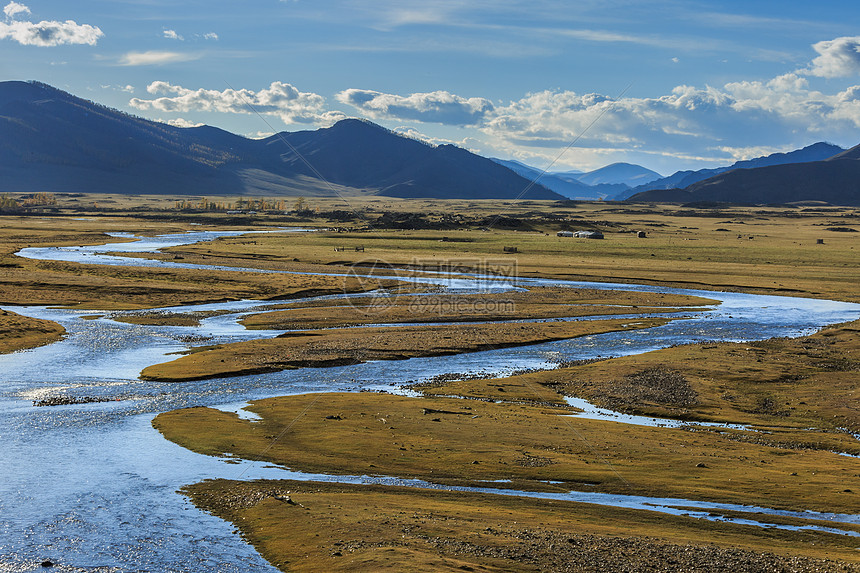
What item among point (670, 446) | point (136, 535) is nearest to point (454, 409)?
point (670, 446)

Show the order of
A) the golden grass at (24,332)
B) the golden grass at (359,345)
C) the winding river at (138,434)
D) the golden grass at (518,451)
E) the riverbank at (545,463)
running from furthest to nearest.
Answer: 1. the golden grass at (24,332)
2. the golden grass at (359,345)
3. the golden grass at (518,451)
4. the winding river at (138,434)
5. the riverbank at (545,463)

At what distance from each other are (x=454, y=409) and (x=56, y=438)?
18534 mm

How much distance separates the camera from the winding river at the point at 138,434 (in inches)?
837

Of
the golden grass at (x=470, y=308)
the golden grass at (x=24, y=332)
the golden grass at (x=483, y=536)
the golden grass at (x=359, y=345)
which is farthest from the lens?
the golden grass at (x=470, y=308)

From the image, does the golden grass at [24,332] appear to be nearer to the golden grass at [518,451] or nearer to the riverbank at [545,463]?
the golden grass at [518,451]

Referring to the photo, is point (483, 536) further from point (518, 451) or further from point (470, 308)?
point (470, 308)

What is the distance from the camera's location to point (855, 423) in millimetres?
34750

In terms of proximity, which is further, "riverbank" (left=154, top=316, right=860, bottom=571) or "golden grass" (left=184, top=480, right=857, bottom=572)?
"riverbank" (left=154, top=316, right=860, bottom=571)

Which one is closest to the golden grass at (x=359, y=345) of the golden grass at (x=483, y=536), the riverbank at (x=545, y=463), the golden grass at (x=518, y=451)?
the riverbank at (x=545, y=463)

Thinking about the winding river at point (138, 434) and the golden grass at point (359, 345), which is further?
the golden grass at point (359, 345)

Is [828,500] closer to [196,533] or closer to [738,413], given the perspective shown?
[738,413]

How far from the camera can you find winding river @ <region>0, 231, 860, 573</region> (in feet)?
69.8

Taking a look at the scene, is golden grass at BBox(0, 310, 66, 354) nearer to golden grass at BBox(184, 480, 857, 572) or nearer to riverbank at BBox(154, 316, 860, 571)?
riverbank at BBox(154, 316, 860, 571)

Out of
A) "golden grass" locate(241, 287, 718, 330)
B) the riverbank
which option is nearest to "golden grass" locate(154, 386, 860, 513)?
the riverbank
